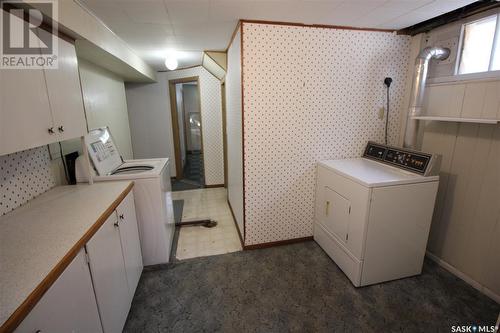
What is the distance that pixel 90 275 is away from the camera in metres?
1.20

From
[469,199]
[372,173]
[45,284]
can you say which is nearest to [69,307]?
[45,284]

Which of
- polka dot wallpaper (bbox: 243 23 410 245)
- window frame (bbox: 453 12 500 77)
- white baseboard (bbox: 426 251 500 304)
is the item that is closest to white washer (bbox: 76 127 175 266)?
polka dot wallpaper (bbox: 243 23 410 245)

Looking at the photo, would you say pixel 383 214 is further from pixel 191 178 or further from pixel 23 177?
pixel 191 178

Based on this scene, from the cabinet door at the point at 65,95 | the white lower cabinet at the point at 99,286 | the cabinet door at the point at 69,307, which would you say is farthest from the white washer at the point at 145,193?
the cabinet door at the point at 69,307

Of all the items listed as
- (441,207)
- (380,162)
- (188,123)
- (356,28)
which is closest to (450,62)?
(356,28)

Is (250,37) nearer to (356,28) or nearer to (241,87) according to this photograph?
(241,87)

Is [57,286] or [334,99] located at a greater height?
[334,99]

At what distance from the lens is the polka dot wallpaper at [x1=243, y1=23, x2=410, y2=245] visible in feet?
7.18

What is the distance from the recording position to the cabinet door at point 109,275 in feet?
4.14

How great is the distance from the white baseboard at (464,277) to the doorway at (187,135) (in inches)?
142

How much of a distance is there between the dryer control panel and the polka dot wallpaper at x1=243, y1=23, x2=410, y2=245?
171mm

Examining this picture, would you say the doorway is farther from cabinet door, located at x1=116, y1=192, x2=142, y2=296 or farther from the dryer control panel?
the dryer control panel

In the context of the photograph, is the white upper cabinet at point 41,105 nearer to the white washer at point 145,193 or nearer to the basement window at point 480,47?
the white washer at point 145,193

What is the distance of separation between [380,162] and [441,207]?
673 millimetres
